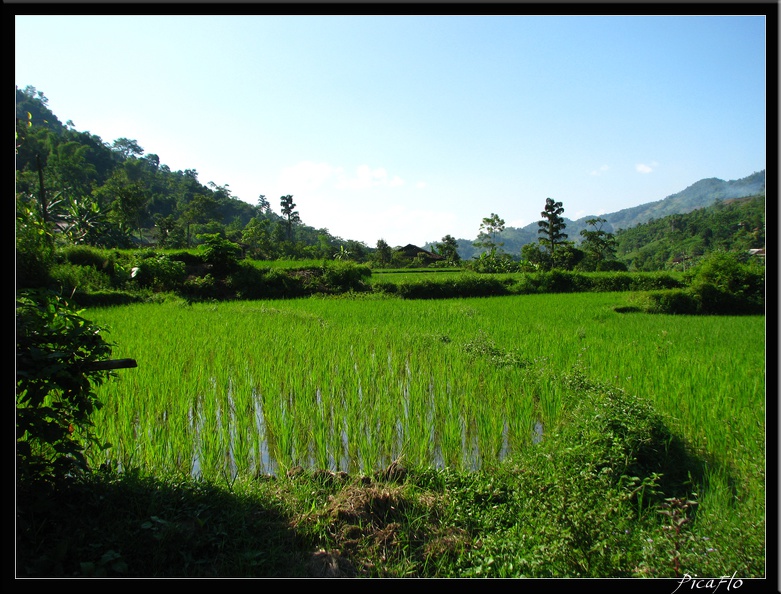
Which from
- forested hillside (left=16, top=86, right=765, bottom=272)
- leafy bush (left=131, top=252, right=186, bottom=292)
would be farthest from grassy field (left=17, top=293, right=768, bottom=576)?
forested hillside (left=16, top=86, right=765, bottom=272)

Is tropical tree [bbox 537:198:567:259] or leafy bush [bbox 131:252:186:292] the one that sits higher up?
tropical tree [bbox 537:198:567:259]

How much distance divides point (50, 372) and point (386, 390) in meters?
3.00

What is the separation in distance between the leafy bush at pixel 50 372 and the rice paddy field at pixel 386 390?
68 cm

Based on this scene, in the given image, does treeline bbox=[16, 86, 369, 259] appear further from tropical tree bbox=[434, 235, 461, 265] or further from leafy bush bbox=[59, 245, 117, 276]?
tropical tree bbox=[434, 235, 461, 265]

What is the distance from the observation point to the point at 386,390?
435 centimetres

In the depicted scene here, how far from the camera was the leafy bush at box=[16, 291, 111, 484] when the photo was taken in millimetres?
1782

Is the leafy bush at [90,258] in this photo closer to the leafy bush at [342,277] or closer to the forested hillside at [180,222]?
the forested hillside at [180,222]

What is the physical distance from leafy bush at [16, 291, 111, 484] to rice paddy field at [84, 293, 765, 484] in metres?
0.68

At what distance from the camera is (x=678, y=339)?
673cm

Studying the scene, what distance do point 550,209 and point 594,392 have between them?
2524cm

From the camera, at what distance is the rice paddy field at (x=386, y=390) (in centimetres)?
306

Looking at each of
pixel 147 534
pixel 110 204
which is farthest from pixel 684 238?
pixel 110 204

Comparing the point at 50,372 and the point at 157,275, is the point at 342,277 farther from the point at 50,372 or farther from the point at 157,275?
the point at 50,372

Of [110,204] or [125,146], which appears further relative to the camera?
[125,146]
